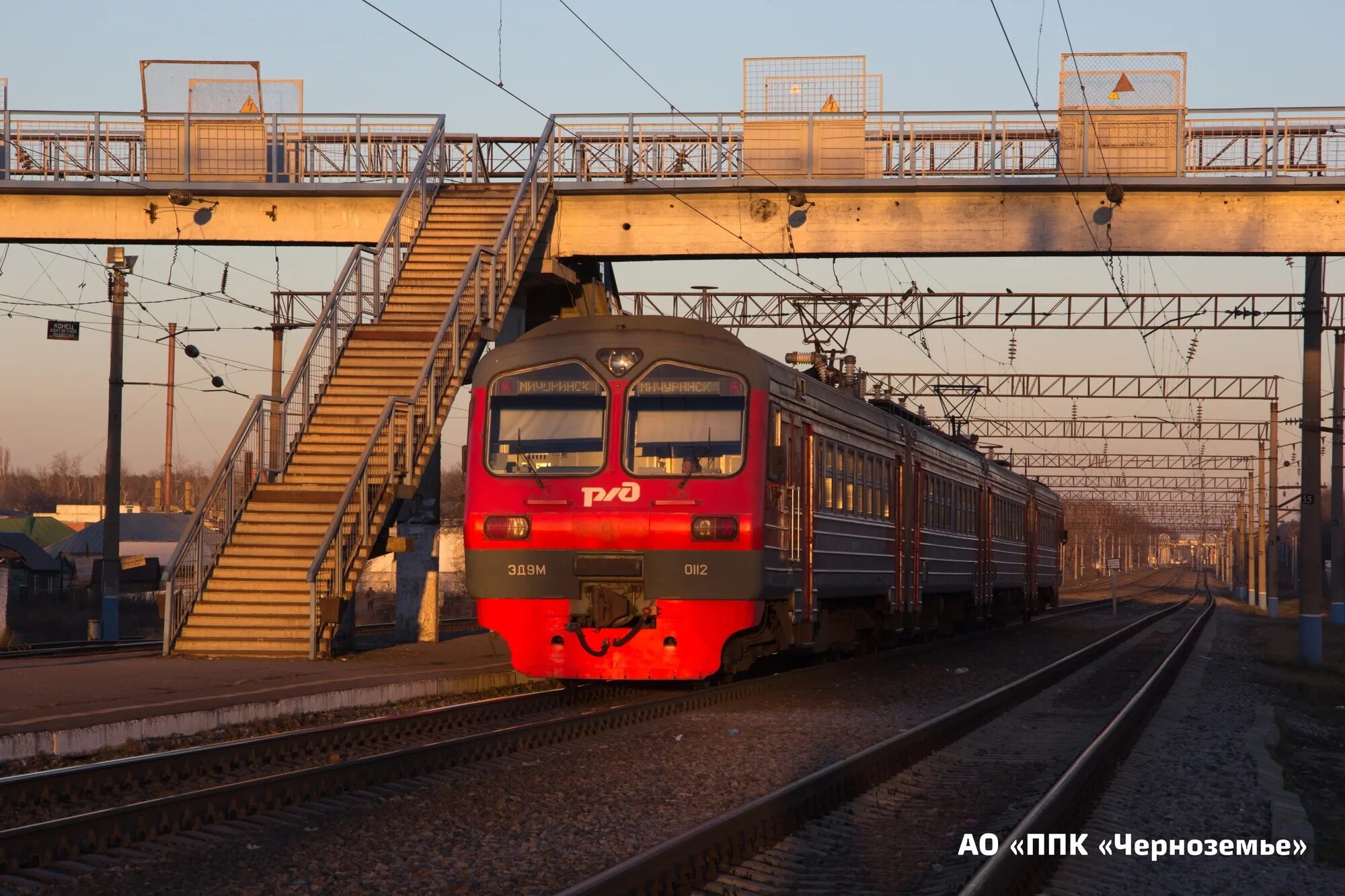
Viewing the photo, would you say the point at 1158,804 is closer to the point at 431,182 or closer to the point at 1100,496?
the point at 431,182

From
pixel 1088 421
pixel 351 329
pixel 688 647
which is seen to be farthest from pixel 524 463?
pixel 1088 421

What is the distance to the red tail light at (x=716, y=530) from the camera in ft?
43.5

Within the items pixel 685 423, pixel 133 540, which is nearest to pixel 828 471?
pixel 685 423

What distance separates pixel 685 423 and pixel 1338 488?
1244 inches

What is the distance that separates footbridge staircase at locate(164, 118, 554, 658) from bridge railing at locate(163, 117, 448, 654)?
24 millimetres

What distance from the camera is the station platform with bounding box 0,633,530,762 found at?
10625mm

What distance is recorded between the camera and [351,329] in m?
20.9

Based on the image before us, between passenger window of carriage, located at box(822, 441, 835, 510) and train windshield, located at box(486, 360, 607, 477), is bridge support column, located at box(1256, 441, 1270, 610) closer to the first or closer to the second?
passenger window of carriage, located at box(822, 441, 835, 510)

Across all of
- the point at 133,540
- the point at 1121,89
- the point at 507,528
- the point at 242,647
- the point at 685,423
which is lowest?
the point at 133,540

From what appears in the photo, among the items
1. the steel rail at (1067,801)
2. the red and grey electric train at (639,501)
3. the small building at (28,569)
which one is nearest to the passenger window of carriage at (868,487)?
the red and grey electric train at (639,501)

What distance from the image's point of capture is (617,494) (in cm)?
1355

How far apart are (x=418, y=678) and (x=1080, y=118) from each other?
1395cm

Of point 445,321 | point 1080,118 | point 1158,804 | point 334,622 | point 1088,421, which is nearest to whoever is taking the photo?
point 1158,804

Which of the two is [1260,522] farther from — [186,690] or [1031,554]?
[186,690]
